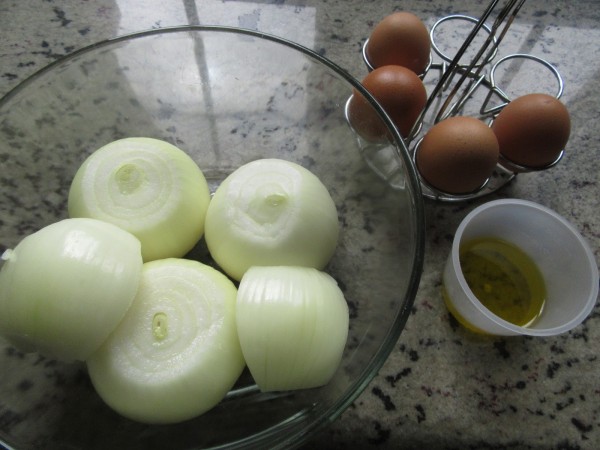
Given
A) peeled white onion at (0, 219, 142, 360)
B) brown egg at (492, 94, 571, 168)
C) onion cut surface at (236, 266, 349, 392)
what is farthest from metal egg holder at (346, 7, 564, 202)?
peeled white onion at (0, 219, 142, 360)

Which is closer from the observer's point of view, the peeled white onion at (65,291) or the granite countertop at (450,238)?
the peeled white onion at (65,291)

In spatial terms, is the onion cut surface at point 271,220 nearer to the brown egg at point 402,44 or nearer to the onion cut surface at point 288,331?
the onion cut surface at point 288,331

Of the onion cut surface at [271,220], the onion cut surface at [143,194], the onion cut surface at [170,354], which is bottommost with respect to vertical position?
the onion cut surface at [170,354]

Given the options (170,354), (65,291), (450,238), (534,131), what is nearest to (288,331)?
(170,354)

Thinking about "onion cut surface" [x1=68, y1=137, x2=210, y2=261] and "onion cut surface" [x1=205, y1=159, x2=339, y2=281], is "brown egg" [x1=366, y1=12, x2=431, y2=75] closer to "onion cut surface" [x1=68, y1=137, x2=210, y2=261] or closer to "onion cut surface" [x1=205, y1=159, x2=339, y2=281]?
"onion cut surface" [x1=205, y1=159, x2=339, y2=281]

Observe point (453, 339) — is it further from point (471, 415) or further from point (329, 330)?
point (329, 330)

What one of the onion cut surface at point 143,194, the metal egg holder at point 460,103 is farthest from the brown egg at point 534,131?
the onion cut surface at point 143,194
